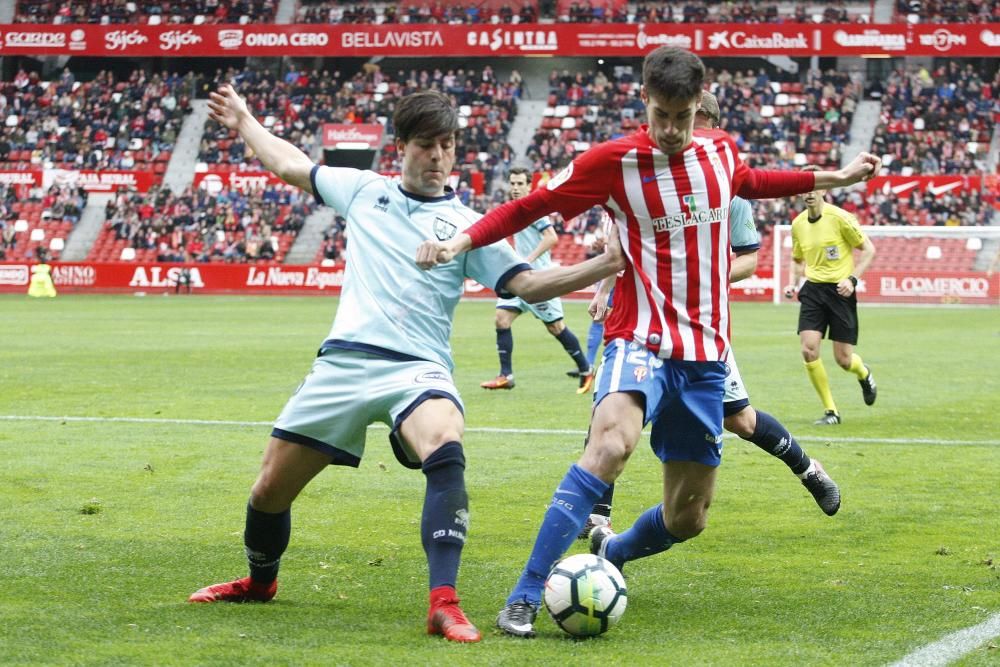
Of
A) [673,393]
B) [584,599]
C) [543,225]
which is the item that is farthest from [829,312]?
[584,599]

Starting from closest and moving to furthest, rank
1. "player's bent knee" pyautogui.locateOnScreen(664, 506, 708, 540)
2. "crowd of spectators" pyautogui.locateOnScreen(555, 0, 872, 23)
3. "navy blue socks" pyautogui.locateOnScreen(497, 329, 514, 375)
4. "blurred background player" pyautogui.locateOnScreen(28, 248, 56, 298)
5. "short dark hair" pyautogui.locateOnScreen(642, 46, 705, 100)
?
"short dark hair" pyautogui.locateOnScreen(642, 46, 705, 100)
"player's bent knee" pyautogui.locateOnScreen(664, 506, 708, 540)
"navy blue socks" pyautogui.locateOnScreen(497, 329, 514, 375)
"blurred background player" pyautogui.locateOnScreen(28, 248, 56, 298)
"crowd of spectators" pyautogui.locateOnScreen(555, 0, 872, 23)

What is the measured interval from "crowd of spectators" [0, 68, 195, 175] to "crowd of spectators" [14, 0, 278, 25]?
2.15m

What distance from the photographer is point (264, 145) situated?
5.33 m

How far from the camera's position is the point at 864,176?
5672 millimetres

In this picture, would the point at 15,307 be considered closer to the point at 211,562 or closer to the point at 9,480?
the point at 9,480

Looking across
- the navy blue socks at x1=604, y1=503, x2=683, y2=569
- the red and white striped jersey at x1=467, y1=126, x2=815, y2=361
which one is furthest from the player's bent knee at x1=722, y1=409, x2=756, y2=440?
the red and white striped jersey at x1=467, y1=126, x2=815, y2=361

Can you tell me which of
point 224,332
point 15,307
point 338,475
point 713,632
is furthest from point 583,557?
point 15,307

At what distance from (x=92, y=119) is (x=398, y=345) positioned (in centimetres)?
4951

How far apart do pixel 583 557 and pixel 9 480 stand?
183 inches

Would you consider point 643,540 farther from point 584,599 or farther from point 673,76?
point 673,76

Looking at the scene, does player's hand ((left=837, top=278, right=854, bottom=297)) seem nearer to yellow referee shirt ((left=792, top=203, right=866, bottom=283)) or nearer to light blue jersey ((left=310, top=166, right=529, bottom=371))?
yellow referee shirt ((left=792, top=203, right=866, bottom=283))

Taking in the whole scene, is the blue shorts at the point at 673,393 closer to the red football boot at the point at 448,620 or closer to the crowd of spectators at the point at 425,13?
the red football boot at the point at 448,620

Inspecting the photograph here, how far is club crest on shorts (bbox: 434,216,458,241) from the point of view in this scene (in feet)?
16.6

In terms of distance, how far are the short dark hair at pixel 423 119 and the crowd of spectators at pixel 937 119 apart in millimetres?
40741
